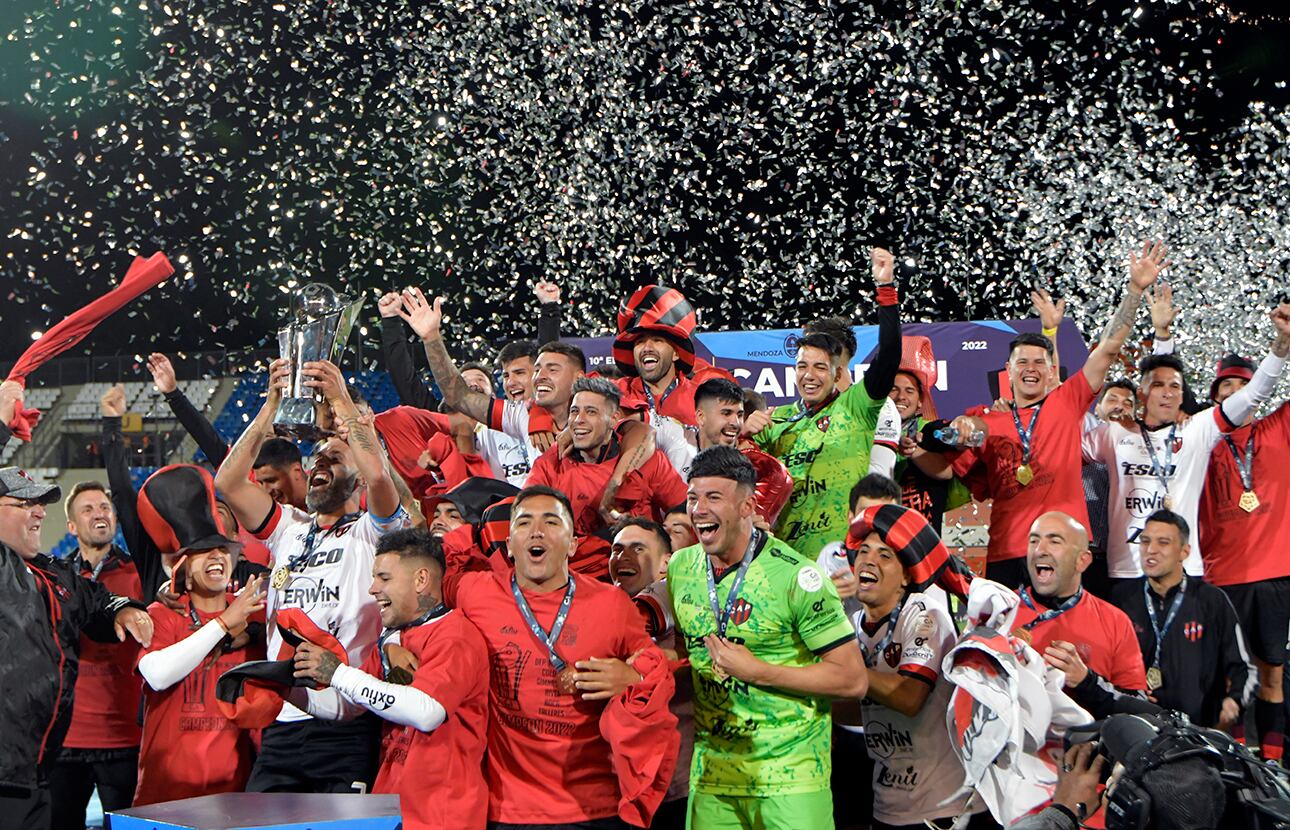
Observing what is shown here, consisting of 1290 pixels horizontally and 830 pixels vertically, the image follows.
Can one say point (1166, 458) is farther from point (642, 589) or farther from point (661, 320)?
point (642, 589)

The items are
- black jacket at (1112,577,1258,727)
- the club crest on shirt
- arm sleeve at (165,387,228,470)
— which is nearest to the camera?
the club crest on shirt

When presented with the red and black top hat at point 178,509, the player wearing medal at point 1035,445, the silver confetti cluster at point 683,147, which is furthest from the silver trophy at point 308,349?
the silver confetti cluster at point 683,147

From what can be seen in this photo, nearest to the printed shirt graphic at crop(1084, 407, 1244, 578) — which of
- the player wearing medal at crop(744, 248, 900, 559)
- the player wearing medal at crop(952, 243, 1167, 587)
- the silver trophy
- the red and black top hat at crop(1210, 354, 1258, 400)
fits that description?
the red and black top hat at crop(1210, 354, 1258, 400)

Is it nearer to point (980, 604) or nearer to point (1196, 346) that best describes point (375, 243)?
point (1196, 346)

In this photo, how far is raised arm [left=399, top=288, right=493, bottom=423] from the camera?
632 cm

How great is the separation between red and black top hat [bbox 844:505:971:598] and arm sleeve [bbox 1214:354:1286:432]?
8.61 ft

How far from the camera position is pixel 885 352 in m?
5.69

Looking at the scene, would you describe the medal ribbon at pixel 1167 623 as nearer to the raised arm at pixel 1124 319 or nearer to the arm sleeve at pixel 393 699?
the raised arm at pixel 1124 319

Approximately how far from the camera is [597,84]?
17688mm

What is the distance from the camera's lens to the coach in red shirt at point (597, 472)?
5.32 meters

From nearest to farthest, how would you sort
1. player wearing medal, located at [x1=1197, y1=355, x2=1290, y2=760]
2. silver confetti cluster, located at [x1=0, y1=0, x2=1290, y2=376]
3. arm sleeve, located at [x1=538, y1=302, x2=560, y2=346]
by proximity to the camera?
player wearing medal, located at [x1=1197, y1=355, x2=1290, y2=760], arm sleeve, located at [x1=538, y1=302, x2=560, y2=346], silver confetti cluster, located at [x1=0, y1=0, x2=1290, y2=376]

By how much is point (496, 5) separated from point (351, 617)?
535 inches

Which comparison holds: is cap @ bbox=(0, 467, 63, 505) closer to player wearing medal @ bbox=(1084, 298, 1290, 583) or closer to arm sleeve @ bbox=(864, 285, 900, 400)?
arm sleeve @ bbox=(864, 285, 900, 400)

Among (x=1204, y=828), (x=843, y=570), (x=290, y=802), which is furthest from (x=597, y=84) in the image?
(x=1204, y=828)
